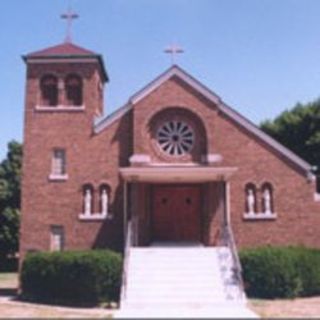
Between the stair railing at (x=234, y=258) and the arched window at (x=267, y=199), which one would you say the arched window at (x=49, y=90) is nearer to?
the stair railing at (x=234, y=258)

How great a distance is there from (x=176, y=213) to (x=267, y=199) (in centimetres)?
406

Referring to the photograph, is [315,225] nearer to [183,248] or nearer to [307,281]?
[307,281]

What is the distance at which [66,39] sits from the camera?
Answer: 1099 inches

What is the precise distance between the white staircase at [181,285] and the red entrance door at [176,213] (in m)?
2.52

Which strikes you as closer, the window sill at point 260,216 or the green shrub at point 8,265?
the window sill at point 260,216

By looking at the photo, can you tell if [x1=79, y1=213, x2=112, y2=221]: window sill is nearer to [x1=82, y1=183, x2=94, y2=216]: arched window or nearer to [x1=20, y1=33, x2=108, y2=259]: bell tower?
[x1=82, y1=183, x2=94, y2=216]: arched window

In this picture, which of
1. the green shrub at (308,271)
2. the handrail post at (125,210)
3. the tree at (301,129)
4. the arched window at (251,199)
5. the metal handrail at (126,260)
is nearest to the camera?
the metal handrail at (126,260)

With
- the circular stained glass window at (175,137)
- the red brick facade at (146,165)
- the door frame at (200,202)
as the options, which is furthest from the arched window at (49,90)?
the door frame at (200,202)

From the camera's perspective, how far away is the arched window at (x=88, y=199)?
80.9 feet

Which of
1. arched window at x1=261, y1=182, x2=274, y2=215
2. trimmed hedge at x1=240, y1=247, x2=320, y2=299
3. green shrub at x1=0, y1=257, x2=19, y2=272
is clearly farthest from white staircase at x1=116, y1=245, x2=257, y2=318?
green shrub at x1=0, y1=257, x2=19, y2=272

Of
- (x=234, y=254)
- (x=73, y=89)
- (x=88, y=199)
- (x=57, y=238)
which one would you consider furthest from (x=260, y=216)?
(x=73, y=89)

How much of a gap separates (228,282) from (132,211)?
20.4 feet

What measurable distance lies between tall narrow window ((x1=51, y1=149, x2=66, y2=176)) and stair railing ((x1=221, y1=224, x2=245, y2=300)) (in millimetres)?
7548

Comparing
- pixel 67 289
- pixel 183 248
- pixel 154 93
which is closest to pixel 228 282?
pixel 183 248
